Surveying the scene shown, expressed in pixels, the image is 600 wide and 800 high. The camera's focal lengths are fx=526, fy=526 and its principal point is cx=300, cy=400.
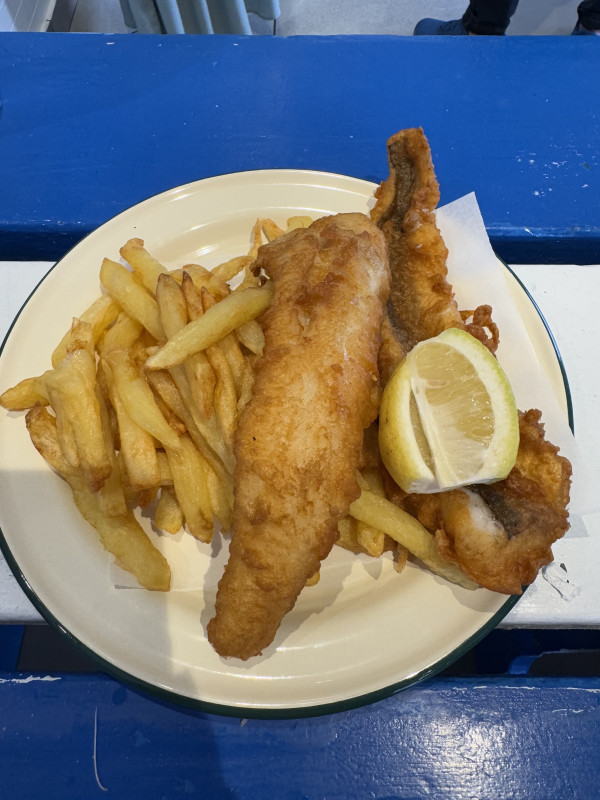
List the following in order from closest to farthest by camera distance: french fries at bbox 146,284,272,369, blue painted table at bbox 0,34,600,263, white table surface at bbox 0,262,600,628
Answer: french fries at bbox 146,284,272,369 < white table surface at bbox 0,262,600,628 < blue painted table at bbox 0,34,600,263

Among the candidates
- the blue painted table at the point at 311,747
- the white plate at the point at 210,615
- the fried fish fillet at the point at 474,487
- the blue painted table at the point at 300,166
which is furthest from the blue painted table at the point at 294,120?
the blue painted table at the point at 311,747

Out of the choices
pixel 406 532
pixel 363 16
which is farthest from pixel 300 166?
pixel 363 16

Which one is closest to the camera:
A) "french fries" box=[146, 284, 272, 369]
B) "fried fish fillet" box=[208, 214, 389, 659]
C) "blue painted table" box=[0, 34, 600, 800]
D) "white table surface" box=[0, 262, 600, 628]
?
"fried fish fillet" box=[208, 214, 389, 659]

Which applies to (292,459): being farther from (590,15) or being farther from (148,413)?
(590,15)

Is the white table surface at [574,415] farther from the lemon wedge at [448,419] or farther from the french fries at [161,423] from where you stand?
the lemon wedge at [448,419]

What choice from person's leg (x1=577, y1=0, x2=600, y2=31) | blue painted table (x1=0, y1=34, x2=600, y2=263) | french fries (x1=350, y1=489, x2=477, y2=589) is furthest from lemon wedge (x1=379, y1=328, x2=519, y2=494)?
person's leg (x1=577, y1=0, x2=600, y2=31)

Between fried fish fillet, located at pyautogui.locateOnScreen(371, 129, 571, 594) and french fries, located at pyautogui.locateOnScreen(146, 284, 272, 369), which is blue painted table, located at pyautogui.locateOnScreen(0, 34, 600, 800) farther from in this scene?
french fries, located at pyautogui.locateOnScreen(146, 284, 272, 369)
